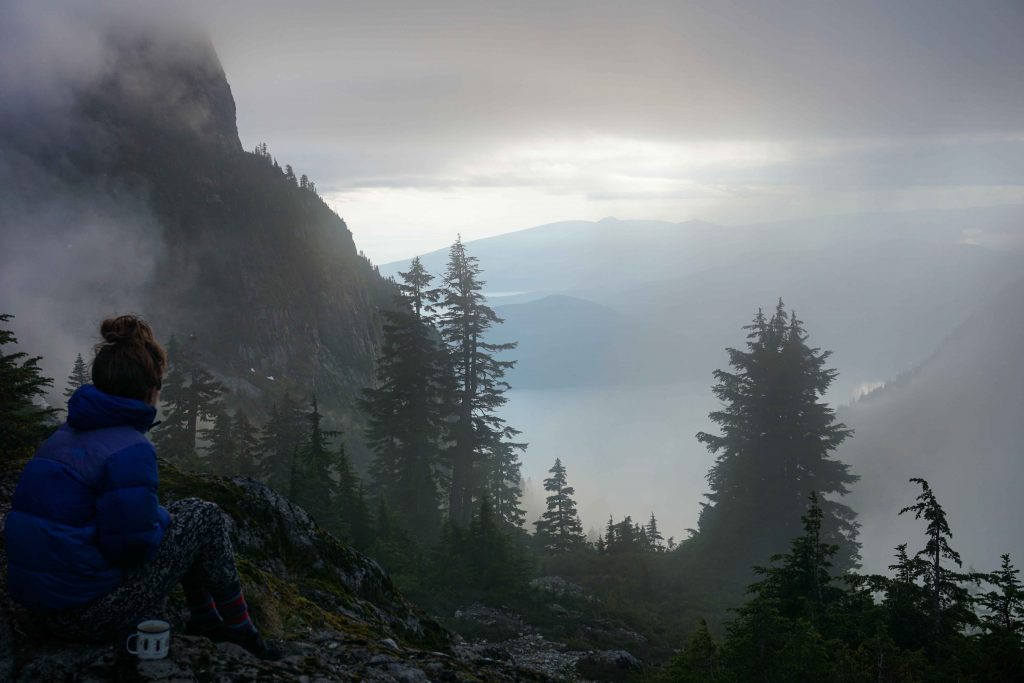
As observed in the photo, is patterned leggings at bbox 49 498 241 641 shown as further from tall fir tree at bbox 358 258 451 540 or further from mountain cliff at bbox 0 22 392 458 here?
mountain cliff at bbox 0 22 392 458

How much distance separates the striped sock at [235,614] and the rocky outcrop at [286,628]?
0.15 metres

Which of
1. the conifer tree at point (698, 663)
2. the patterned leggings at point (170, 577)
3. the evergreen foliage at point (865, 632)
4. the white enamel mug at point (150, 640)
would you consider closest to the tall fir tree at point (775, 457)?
the evergreen foliage at point (865, 632)

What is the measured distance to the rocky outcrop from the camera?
4.04 m

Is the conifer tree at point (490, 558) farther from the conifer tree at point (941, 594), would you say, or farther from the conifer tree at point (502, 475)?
the conifer tree at point (941, 594)

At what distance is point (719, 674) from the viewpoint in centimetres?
739

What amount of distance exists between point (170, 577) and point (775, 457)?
32.5 metres

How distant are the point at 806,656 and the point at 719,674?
1.02 m

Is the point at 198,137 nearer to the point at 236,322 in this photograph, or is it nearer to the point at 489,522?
the point at 236,322

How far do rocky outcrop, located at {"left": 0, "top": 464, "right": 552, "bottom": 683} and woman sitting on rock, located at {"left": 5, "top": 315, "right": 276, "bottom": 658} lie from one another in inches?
10.0

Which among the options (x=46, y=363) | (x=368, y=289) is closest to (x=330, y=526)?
(x=46, y=363)

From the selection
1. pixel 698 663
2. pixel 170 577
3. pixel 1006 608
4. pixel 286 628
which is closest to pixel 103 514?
pixel 170 577

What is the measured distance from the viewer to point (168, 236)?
96.0 meters

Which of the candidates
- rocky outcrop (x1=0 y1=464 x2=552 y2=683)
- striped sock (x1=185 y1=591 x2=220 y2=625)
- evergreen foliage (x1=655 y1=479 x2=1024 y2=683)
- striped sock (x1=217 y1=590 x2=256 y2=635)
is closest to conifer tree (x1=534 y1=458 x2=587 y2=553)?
evergreen foliage (x1=655 y1=479 x2=1024 y2=683)

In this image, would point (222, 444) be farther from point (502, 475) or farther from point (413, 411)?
point (502, 475)
